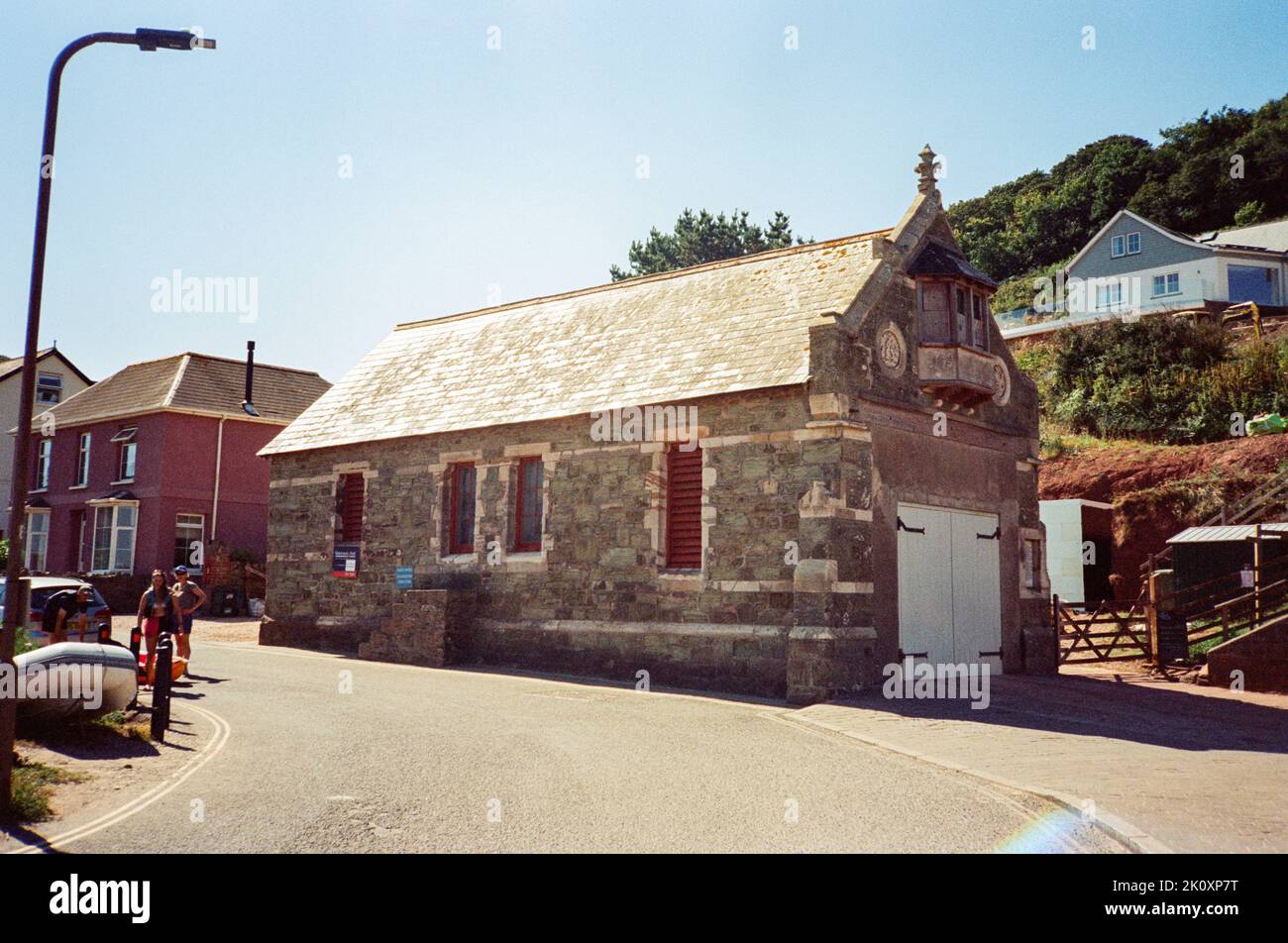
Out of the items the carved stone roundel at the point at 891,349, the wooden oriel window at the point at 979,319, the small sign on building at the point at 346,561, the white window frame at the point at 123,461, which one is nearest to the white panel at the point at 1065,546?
the wooden oriel window at the point at 979,319

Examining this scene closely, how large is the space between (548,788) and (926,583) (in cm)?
1060

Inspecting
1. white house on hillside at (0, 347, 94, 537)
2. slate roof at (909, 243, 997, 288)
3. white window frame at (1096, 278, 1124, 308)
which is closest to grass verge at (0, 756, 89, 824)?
slate roof at (909, 243, 997, 288)

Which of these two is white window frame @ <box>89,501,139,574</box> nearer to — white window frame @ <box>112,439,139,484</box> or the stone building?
white window frame @ <box>112,439,139,484</box>

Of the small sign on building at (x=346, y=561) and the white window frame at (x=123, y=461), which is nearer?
the small sign on building at (x=346, y=561)

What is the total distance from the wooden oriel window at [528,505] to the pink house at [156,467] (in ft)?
61.8

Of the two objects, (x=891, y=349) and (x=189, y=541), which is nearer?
(x=891, y=349)

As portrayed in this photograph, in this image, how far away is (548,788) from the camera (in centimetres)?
905

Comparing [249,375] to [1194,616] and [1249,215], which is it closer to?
[1194,616]

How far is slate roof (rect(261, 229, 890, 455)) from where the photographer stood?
18656 millimetres

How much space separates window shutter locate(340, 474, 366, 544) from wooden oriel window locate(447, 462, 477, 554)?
10.0ft

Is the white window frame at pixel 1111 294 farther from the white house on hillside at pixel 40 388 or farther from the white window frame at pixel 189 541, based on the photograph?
the white house on hillside at pixel 40 388

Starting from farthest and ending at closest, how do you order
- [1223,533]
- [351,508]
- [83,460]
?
[83,460]
[351,508]
[1223,533]

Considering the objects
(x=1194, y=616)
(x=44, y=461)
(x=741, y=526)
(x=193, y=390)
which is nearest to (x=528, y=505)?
(x=741, y=526)

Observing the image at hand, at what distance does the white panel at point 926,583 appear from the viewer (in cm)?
1758
